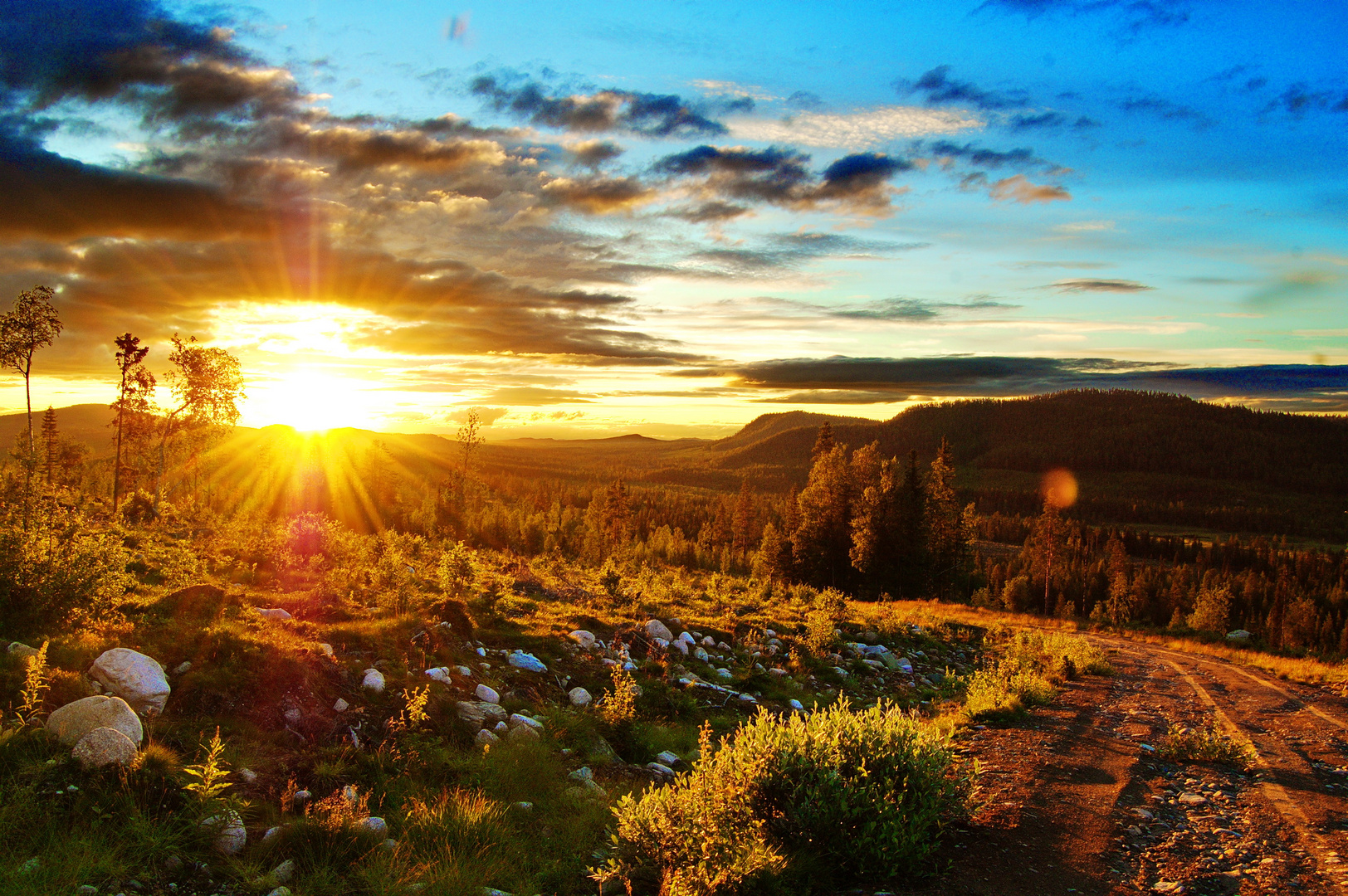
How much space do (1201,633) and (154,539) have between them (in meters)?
61.0

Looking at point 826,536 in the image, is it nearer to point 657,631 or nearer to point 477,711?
point 657,631

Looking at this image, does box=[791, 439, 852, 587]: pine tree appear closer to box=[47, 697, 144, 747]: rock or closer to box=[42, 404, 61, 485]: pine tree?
box=[47, 697, 144, 747]: rock

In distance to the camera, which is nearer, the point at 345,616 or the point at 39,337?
the point at 345,616

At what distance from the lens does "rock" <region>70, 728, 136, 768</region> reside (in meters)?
5.92

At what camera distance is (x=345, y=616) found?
11.4m

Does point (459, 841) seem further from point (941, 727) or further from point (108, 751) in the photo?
point (941, 727)

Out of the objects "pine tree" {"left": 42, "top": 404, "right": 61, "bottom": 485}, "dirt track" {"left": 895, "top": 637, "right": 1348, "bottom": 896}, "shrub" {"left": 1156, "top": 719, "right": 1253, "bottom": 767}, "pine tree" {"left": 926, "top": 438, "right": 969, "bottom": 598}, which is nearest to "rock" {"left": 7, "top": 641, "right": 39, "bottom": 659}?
"dirt track" {"left": 895, "top": 637, "right": 1348, "bottom": 896}

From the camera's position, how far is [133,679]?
23.6ft

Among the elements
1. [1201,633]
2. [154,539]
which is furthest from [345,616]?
[1201,633]

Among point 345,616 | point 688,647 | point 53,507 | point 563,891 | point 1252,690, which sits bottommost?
point 1252,690

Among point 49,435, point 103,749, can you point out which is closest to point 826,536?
point 103,749

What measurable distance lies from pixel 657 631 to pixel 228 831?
10245 mm

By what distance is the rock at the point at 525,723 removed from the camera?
29.3ft

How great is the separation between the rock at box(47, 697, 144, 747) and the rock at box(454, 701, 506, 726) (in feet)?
11.4
